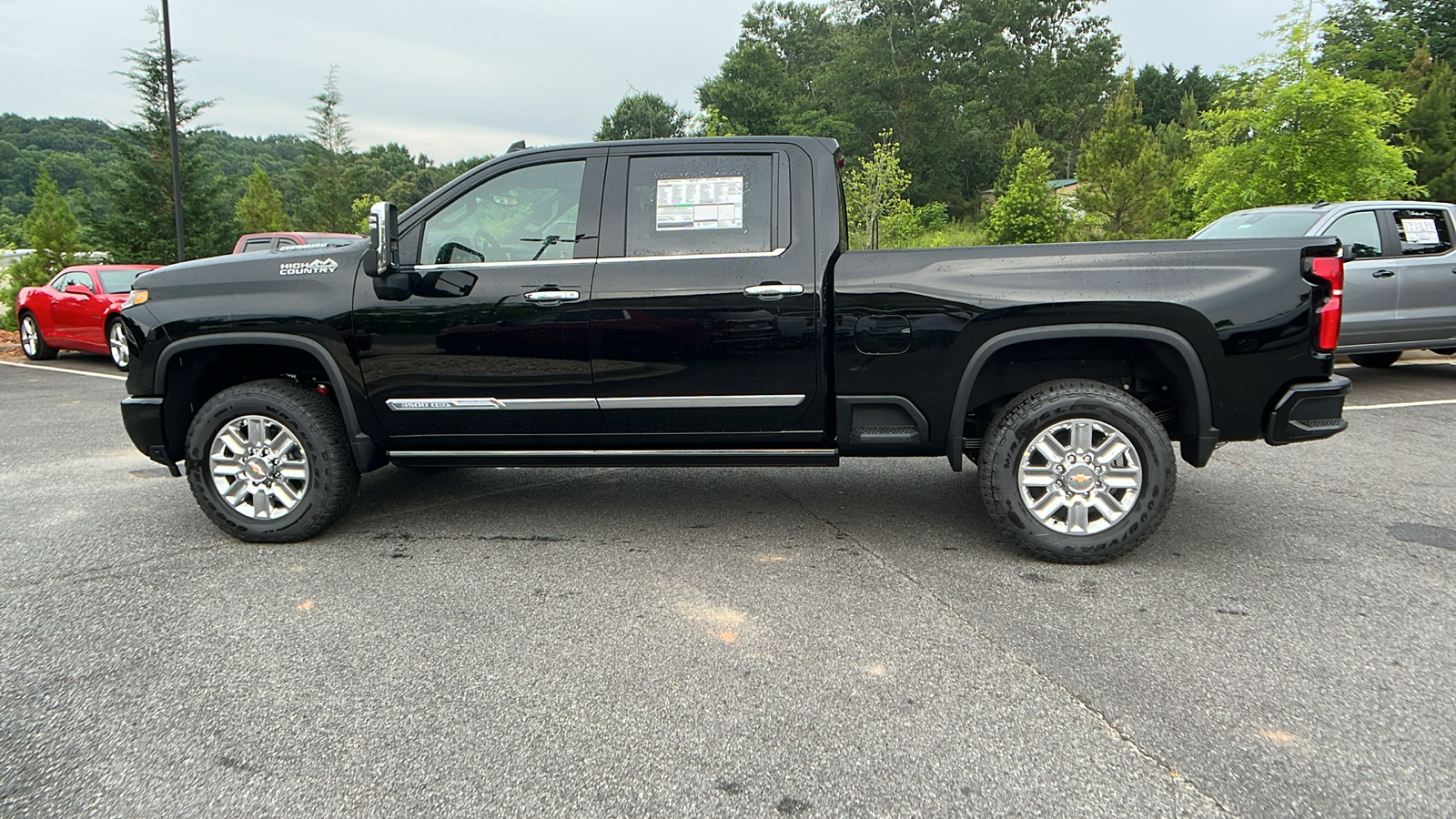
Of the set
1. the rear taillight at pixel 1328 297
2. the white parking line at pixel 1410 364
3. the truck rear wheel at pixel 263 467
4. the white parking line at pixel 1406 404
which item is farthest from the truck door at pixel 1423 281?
the truck rear wheel at pixel 263 467

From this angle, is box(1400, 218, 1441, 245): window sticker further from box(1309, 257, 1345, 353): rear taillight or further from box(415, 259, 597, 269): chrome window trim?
box(415, 259, 597, 269): chrome window trim

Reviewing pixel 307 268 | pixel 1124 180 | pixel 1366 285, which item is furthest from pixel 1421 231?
pixel 1124 180

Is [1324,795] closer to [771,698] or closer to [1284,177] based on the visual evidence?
[771,698]

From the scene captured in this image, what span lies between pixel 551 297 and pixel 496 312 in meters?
0.28

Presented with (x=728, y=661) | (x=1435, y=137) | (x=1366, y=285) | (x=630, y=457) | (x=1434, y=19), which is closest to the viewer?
(x=728, y=661)

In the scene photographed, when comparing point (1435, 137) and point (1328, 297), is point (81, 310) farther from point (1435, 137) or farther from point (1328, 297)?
point (1435, 137)

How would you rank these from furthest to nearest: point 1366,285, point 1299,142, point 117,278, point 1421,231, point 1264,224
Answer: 1. point 117,278
2. point 1299,142
3. point 1264,224
4. point 1421,231
5. point 1366,285

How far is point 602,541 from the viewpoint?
15.1 ft

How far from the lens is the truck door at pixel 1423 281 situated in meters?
8.59

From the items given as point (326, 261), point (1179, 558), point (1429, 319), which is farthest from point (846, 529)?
point (1429, 319)

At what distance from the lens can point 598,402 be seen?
444cm

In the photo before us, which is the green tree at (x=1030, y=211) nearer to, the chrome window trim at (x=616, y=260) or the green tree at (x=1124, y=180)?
the green tree at (x=1124, y=180)

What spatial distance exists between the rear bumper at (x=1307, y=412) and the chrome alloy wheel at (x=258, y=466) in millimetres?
A: 4610

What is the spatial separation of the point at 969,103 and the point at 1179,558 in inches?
2597
